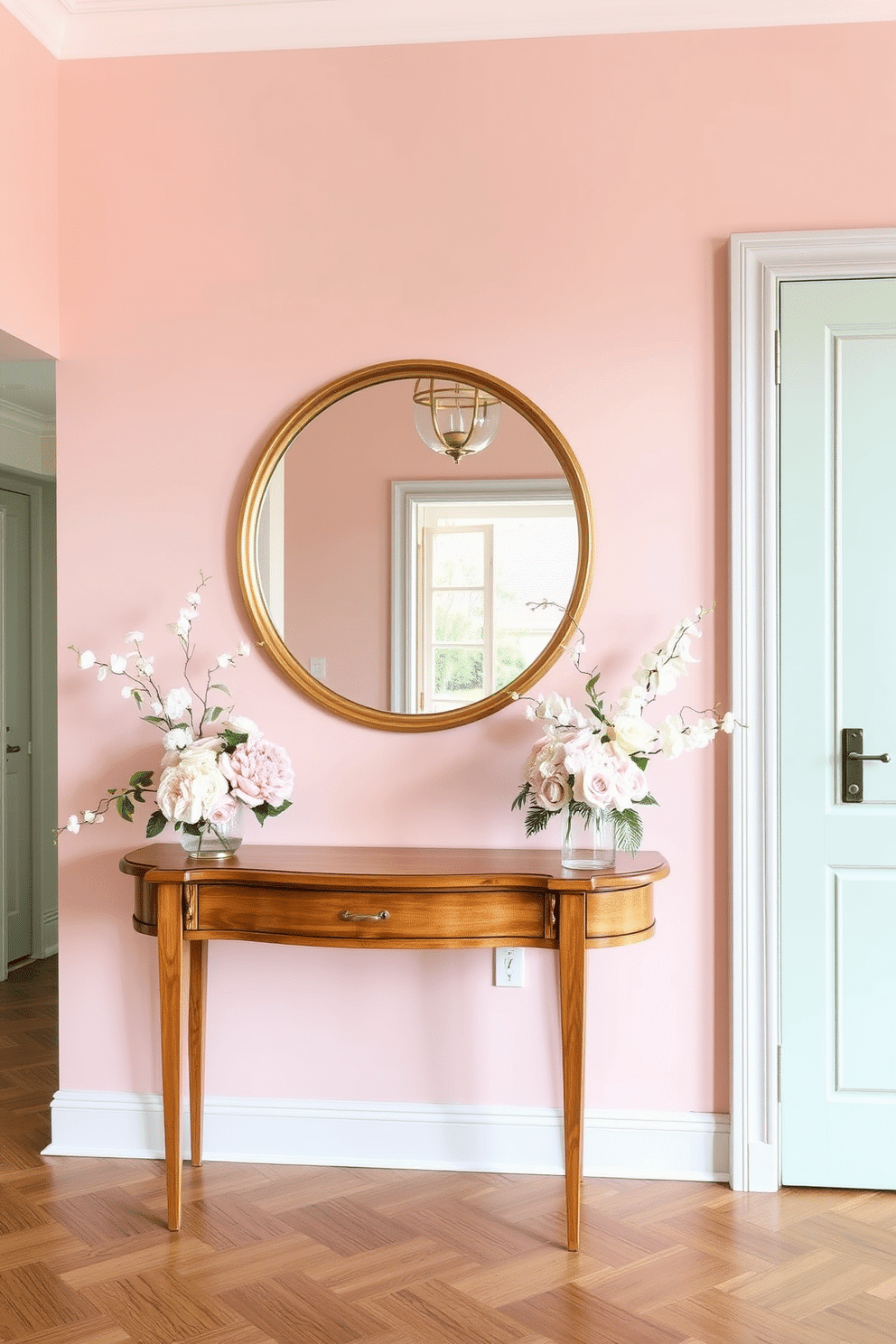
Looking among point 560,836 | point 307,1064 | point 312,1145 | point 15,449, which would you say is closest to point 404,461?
point 560,836

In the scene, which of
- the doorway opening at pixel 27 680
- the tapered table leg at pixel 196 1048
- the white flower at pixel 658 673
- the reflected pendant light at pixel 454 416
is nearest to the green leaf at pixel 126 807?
the tapered table leg at pixel 196 1048

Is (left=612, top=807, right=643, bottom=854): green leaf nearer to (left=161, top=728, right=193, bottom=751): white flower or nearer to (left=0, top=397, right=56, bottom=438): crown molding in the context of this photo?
(left=161, top=728, right=193, bottom=751): white flower

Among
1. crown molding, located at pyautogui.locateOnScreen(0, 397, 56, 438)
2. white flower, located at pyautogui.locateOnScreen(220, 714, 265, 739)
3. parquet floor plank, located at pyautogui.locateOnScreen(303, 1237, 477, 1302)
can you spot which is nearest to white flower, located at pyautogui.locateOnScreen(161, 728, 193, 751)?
white flower, located at pyautogui.locateOnScreen(220, 714, 265, 739)

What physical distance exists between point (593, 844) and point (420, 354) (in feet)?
4.48

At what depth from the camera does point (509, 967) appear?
3039mm

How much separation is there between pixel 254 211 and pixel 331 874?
1793 millimetres

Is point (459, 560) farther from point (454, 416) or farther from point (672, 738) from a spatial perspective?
point (672, 738)

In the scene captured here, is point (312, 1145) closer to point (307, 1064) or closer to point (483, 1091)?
point (307, 1064)

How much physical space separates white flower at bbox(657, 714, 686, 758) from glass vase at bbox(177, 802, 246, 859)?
1.05 metres

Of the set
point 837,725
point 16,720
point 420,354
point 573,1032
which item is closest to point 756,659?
point 837,725

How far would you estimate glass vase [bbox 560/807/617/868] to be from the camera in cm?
272

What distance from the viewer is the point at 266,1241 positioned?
8.57 ft

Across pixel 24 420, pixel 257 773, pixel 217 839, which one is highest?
pixel 24 420

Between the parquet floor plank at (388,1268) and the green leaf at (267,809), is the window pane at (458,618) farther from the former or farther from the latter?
the parquet floor plank at (388,1268)
